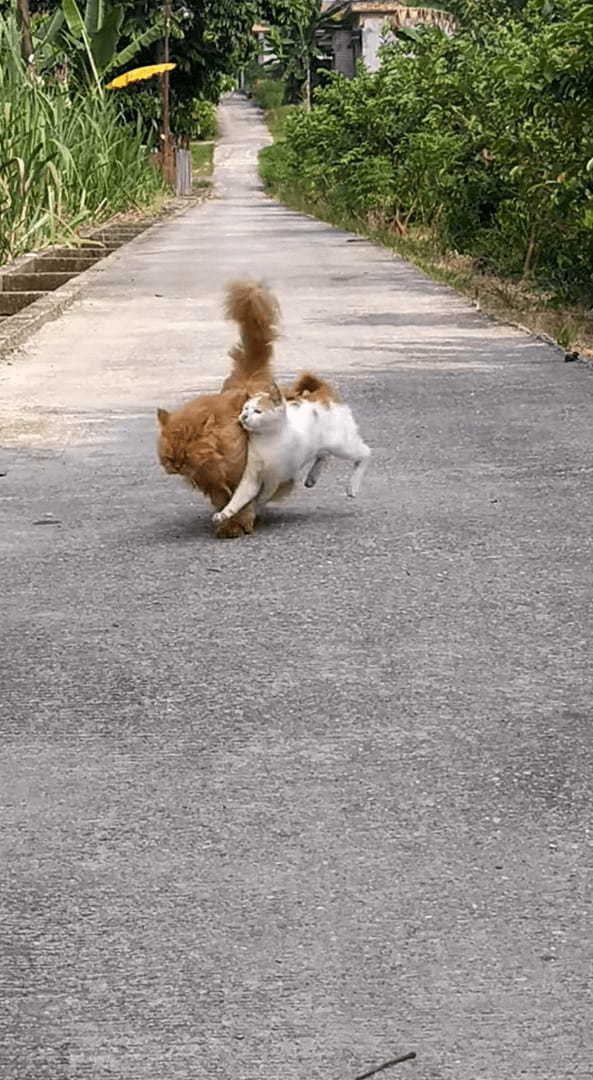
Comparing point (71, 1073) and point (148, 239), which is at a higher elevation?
point (71, 1073)

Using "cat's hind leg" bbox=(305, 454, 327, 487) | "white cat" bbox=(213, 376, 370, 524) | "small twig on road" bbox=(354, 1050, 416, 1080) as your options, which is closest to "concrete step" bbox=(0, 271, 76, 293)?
"cat's hind leg" bbox=(305, 454, 327, 487)

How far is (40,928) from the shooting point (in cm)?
389

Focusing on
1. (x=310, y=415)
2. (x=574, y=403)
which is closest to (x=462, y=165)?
(x=574, y=403)

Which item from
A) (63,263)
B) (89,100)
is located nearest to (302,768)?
(63,263)

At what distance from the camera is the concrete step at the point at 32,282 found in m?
20.1

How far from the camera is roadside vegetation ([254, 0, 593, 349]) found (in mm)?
15883

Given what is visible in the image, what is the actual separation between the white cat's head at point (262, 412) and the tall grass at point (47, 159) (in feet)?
44.4

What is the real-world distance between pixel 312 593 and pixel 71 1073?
3469 millimetres

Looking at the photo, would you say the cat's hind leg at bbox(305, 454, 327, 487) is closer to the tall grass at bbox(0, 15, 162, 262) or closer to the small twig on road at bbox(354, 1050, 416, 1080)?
the small twig on road at bbox(354, 1050, 416, 1080)

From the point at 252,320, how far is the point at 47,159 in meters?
15.0

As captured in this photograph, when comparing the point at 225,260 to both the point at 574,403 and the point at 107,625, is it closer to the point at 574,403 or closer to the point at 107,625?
the point at 574,403

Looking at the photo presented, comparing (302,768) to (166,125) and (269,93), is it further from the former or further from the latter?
(269,93)

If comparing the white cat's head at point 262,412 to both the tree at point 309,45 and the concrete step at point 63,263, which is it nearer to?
the concrete step at point 63,263

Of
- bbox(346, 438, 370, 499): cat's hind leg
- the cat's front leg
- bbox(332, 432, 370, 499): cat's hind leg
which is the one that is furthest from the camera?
bbox(346, 438, 370, 499): cat's hind leg
